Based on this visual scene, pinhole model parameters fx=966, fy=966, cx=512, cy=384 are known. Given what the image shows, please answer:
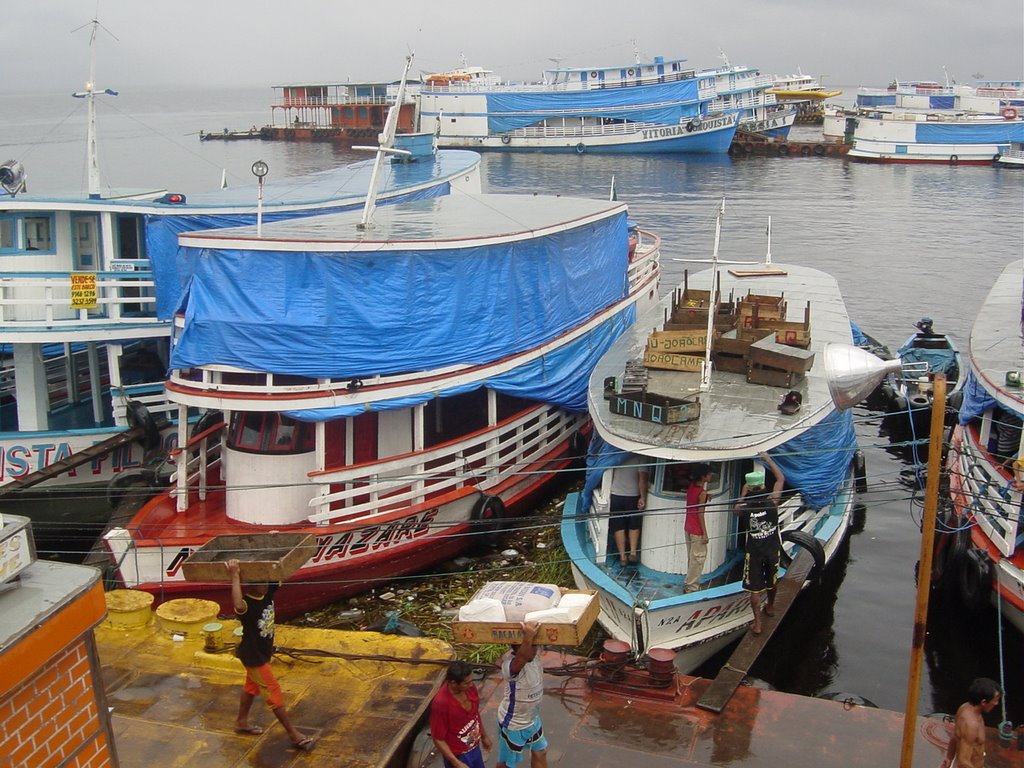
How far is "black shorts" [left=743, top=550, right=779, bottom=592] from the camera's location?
10.2 metres

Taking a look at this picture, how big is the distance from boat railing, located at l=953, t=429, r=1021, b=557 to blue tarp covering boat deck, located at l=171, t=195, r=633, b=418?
5731 mm

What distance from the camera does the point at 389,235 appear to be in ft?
43.7

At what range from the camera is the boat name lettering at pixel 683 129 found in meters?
70.4

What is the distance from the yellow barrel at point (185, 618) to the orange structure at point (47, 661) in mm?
4681

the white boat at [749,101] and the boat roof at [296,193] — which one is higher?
the white boat at [749,101]

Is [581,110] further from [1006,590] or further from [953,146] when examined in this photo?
[1006,590]

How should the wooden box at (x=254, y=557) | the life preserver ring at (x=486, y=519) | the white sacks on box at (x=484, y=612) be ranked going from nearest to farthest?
the white sacks on box at (x=484, y=612) < the wooden box at (x=254, y=557) < the life preserver ring at (x=486, y=519)

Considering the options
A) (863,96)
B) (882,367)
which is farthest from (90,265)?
(863,96)

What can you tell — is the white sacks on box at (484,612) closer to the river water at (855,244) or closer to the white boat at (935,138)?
the river water at (855,244)

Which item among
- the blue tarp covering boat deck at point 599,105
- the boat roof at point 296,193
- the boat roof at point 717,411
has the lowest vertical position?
the boat roof at point 717,411

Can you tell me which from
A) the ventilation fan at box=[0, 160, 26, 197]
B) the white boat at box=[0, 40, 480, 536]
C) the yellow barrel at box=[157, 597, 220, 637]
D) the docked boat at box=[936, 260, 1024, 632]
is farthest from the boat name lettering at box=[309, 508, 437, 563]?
the ventilation fan at box=[0, 160, 26, 197]

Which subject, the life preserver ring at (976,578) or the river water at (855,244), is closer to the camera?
the life preserver ring at (976,578)

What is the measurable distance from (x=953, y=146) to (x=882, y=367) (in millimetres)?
68360

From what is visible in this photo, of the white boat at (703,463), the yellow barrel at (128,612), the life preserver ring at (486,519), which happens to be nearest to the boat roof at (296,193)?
the life preserver ring at (486,519)
